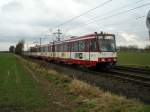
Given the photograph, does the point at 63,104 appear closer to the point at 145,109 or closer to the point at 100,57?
the point at 145,109

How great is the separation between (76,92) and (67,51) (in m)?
22.3

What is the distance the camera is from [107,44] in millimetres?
28359

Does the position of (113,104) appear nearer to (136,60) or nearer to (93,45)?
(93,45)

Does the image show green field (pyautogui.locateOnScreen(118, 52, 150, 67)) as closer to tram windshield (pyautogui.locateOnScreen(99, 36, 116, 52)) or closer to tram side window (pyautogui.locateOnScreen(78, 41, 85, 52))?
tram side window (pyautogui.locateOnScreen(78, 41, 85, 52))

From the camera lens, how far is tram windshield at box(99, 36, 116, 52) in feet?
91.6

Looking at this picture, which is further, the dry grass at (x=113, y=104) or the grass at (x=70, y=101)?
the grass at (x=70, y=101)

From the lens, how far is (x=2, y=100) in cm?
1356

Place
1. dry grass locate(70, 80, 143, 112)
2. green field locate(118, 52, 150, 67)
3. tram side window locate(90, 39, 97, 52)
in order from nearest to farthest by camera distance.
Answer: dry grass locate(70, 80, 143, 112)
tram side window locate(90, 39, 97, 52)
green field locate(118, 52, 150, 67)

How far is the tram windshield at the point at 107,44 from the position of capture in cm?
2792

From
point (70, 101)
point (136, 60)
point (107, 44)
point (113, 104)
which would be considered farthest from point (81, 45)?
point (136, 60)

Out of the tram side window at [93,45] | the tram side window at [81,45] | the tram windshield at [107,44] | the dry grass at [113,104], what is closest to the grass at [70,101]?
the dry grass at [113,104]

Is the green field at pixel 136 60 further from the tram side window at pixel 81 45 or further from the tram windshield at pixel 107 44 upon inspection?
the tram windshield at pixel 107 44

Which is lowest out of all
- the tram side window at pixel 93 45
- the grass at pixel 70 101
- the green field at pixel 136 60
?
the grass at pixel 70 101

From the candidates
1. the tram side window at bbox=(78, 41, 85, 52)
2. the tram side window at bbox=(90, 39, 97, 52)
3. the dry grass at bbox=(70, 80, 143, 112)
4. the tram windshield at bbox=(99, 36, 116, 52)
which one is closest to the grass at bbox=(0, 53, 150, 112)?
the dry grass at bbox=(70, 80, 143, 112)
